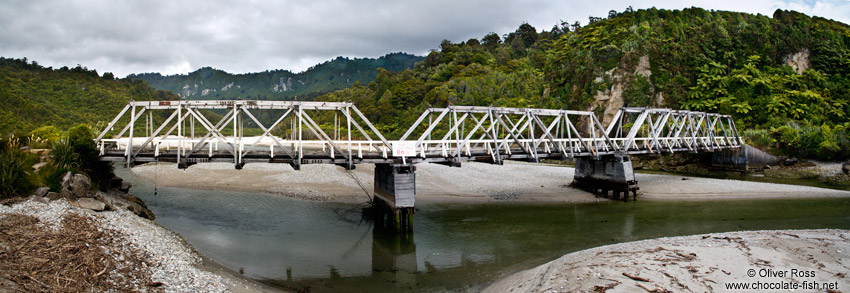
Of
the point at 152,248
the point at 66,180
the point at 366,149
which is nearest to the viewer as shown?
the point at 152,248

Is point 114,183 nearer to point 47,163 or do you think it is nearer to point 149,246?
point 47,163

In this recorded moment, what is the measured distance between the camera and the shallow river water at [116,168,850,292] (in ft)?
52.5

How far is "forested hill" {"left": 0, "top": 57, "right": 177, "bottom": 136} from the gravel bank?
5834 centimetres

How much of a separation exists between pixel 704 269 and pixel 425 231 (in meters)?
13.3

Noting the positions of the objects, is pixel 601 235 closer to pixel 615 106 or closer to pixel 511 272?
pixel 511 272

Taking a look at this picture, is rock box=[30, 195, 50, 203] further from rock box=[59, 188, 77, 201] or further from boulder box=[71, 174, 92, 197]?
boulder box=[71, 174, 92, 197]

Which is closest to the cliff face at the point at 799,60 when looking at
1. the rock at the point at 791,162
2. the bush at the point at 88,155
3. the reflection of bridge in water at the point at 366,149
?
the rock at the point at 791,162

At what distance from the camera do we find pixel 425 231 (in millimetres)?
22656

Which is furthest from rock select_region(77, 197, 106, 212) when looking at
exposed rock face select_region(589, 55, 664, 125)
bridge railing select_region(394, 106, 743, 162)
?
exposed rock face select_region(589, 55, 664, 125)

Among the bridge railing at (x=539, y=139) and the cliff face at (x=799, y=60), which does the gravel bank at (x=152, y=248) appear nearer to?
the bridge railing at (x=539, y=139)

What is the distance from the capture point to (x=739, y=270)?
39.2ft

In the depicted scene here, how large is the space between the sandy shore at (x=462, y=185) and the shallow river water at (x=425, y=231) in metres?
2.06

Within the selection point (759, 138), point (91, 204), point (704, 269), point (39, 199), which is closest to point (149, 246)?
point (91, 204)

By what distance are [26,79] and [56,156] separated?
109564mm
